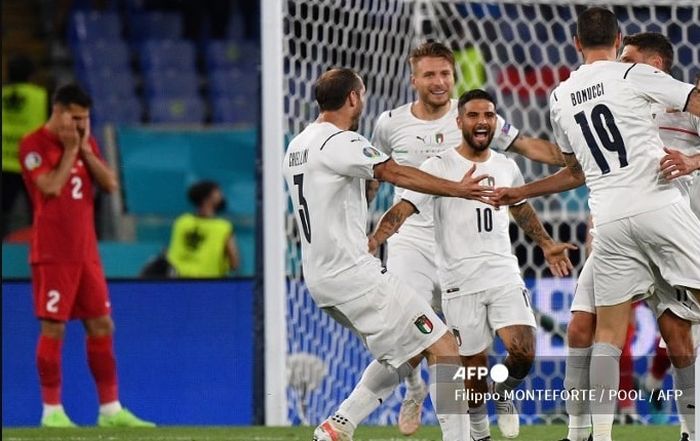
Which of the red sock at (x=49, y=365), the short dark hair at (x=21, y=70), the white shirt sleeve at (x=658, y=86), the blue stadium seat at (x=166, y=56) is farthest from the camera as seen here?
the blue stadium seat at (x=166, y=56)

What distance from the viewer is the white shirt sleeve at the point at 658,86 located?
6590 mm

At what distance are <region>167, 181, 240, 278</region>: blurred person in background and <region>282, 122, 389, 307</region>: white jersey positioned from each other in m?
5.93

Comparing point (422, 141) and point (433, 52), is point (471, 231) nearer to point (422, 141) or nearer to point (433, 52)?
point (422, 141)

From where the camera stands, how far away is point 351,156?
6828 millimetres

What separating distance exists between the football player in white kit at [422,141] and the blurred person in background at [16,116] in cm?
588

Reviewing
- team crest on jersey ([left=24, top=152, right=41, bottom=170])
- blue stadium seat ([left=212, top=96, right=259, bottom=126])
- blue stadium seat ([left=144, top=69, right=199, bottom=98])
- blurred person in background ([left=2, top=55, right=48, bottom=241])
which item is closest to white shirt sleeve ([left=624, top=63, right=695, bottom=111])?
team crest on jersey ([left=24, top=152, right=41, bottom=170])

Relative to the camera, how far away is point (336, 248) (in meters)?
6.95

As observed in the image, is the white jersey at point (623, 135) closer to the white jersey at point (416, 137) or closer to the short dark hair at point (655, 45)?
the short dark hair at point (655, 45)

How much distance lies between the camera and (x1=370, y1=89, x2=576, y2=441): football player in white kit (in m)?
7.67

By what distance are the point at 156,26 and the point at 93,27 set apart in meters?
0.67

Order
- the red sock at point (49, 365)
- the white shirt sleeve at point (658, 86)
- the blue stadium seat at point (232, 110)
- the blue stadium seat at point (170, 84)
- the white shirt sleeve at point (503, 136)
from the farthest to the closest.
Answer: the blue stadium seat at point (170, 84) → the blue stadium seat at point (232, 110) → the red sock at point (49, 365) → the white shirt sleeve at point (503, 136) → the white shirt sleeve at point (658, 86)

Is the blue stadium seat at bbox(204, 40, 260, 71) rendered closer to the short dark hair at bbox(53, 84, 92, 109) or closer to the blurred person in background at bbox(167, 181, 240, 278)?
the blurred person in background at bbox(167, 181, 240, 278)

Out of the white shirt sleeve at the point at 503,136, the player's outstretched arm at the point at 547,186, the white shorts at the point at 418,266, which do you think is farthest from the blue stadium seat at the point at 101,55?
the player's outstretched arm at the point at 547,186

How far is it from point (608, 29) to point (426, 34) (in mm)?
4423
